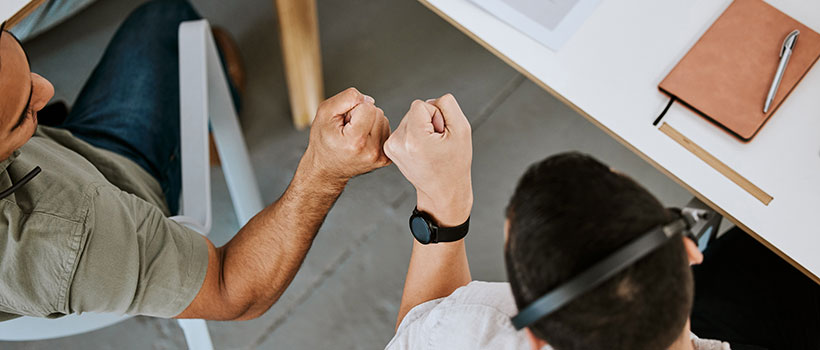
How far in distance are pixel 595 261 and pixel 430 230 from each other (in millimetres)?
362

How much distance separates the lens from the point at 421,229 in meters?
0.83

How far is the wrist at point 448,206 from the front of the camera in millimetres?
808

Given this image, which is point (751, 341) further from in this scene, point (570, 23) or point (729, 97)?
point (570, 23)

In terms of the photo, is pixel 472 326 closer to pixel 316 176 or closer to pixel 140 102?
pixel 316 176

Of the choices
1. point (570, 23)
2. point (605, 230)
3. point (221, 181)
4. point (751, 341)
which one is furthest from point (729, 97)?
point (221, 181)

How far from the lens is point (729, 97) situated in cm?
87

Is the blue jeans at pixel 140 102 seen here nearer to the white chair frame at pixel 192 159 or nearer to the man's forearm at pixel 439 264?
the white chair frame at pixel 192 159

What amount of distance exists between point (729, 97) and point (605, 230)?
0.50m

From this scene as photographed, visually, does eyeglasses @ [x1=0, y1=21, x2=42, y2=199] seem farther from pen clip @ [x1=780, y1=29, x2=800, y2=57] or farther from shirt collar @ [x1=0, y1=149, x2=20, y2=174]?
pen clip @ [x1=780, y1=29, x2=800, y2=57]

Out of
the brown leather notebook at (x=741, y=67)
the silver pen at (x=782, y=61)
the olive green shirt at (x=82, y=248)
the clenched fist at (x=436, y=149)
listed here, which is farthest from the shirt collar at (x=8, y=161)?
the silver pen at (x=782, y=61)

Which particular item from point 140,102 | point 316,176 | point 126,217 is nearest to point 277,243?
point 316,176

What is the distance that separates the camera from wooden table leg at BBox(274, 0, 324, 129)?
1340 millimetres

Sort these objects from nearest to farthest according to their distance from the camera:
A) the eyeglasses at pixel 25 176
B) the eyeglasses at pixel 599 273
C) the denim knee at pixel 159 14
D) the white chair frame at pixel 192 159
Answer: the eyeglasses at pixel 599 273 < the eyeglasses at pixel 25 176 < the white chair frame at pixel 192 159 < the denim knee at pixel 159 14

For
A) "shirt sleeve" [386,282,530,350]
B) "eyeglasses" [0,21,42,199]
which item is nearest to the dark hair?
"shirt sleeve" [386,282,530,350]
